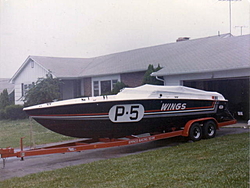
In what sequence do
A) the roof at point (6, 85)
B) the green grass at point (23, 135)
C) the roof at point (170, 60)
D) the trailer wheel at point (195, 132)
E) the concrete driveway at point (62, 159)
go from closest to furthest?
the concrete driveway at point (62, 159)
the trailer wheel at point (195, 132)
the green grass at point (23, 135)
the roof at point (170, 60)
the roof at point (6, 85)

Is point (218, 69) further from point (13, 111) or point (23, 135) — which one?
point (13, 111)

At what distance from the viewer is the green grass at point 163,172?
242 inches

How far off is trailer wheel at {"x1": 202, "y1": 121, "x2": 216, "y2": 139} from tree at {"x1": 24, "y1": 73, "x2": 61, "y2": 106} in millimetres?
12255

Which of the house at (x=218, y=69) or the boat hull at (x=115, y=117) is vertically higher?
the house at (x=218, y=69)

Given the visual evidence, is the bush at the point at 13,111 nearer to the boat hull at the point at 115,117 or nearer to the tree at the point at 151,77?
the tree at the point at 151,77

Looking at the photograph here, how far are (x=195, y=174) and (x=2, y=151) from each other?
15.2ft

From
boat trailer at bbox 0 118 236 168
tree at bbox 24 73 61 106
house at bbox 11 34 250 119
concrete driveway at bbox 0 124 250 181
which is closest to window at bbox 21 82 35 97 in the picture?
house at bbox 11 34 250 119

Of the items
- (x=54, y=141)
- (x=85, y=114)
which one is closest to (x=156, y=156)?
(x=85, y=114)

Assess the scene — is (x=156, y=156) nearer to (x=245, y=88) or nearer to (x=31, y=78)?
(x=245, y=88)

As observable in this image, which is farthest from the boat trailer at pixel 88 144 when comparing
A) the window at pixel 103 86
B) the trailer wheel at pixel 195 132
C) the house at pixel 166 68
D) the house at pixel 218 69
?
the window at pixel 103 86

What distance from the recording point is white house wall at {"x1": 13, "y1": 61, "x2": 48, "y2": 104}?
23147 millimetres

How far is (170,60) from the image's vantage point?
64.4 feet

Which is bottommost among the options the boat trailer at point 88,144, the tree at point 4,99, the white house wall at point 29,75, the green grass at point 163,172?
the green grass at point 163,172

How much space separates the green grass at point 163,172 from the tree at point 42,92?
43.3ft
